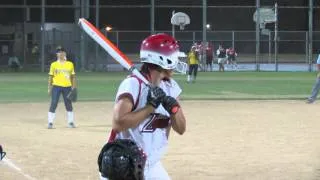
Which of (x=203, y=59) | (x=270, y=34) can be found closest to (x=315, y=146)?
(x=203, y=59)

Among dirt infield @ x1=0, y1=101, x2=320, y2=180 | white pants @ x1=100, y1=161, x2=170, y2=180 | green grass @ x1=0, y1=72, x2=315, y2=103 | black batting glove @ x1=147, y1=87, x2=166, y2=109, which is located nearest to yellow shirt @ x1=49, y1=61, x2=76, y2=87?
dirt infield @ x1=0, y1=101, x2=320, y2=180

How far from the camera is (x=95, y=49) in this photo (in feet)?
142

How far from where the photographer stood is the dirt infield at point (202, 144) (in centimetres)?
914

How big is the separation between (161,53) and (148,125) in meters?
0.57

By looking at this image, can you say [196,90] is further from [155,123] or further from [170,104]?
[170,104]

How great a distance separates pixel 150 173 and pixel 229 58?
A: 133ft

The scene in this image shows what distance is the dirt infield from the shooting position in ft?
30.0

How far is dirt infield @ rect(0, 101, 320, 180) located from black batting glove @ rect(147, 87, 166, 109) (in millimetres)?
4878

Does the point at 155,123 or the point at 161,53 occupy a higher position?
the point at 161,53

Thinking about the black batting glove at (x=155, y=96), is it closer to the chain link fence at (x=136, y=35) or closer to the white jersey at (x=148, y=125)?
the white jersey at (x=148, y=125)

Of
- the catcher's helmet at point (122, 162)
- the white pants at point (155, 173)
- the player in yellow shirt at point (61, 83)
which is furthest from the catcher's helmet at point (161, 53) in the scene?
the player in yellow shirt at point (61, 83)

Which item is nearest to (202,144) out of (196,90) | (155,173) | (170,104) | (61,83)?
(61,83)

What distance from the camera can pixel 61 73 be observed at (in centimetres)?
1470

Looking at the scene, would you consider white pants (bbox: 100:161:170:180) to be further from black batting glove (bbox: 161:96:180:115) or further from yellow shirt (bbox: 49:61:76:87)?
yellow shirt (bbox: 49:61:76:87)
